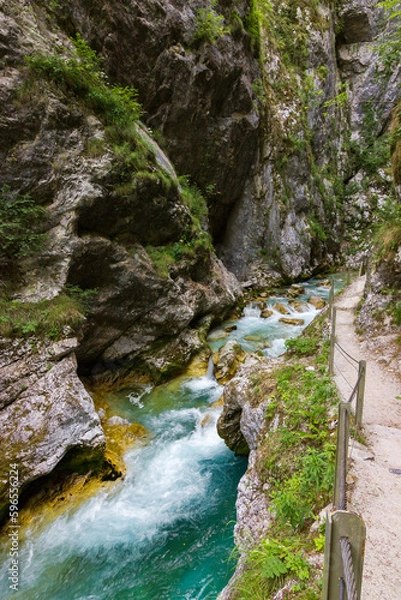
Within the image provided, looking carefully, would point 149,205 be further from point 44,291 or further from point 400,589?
point 400,589

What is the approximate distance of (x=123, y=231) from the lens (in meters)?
9.53

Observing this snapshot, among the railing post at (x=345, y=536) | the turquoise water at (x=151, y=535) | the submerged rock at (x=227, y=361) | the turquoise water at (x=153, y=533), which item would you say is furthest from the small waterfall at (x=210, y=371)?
the railing post at (x=345, y=536)

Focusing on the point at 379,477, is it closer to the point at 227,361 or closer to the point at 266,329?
the point at 227,361

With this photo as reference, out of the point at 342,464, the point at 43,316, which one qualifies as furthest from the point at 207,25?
the point at 342,464

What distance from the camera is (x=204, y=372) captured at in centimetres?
1044

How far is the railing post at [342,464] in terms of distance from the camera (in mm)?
1793

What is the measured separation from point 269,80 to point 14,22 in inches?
686

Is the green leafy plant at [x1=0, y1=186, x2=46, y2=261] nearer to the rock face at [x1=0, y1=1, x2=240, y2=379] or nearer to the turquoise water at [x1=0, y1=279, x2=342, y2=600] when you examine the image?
the rock face at [x1=0, y1=1, x2=240, y2=379]

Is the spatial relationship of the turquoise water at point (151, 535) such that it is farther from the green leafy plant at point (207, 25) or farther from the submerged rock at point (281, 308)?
the green leafy plant at point (207, 25)

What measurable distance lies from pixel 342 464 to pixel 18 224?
7.85m

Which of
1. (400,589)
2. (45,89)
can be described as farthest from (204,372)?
(45,89)

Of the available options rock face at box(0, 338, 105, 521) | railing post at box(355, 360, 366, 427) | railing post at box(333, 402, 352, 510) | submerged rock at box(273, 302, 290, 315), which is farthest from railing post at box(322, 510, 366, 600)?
submerged rock at box(273, 302, 290, 315)

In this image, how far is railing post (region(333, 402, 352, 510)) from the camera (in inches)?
70.6

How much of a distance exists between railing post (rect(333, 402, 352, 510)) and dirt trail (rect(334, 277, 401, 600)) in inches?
39.3
